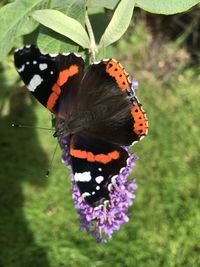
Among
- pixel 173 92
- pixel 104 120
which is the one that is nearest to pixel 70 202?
pixel 173 92

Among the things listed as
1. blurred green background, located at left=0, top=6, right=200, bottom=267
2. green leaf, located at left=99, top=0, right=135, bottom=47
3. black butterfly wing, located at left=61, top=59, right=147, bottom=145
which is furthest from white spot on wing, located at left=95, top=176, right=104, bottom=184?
blurred green background, located at left=0, top=6, right=200, bottom=267

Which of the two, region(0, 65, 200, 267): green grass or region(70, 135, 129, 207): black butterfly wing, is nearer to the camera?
region(70, 135, 129, 207): black butterfly wing

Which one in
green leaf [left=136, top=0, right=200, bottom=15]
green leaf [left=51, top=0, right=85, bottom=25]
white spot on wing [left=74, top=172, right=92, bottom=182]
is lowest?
white spot on wing [left=74, top=172, right=92, bottom=182]

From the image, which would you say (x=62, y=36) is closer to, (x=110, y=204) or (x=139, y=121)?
(x=139, y=121)

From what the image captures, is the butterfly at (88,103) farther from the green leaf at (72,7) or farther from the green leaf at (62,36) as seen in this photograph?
the green leaf at (72,7)

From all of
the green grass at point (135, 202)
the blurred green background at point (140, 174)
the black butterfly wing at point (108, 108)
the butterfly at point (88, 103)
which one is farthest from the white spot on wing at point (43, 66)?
the green grass at point (135, 202)

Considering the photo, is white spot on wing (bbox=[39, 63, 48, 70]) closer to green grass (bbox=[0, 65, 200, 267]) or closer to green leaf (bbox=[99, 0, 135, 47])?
green leaf (bbox=[99, 0, 135, 47])

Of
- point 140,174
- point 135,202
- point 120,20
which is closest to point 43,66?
point 120,20

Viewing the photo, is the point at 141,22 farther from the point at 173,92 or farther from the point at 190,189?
A: the point at 190,189
